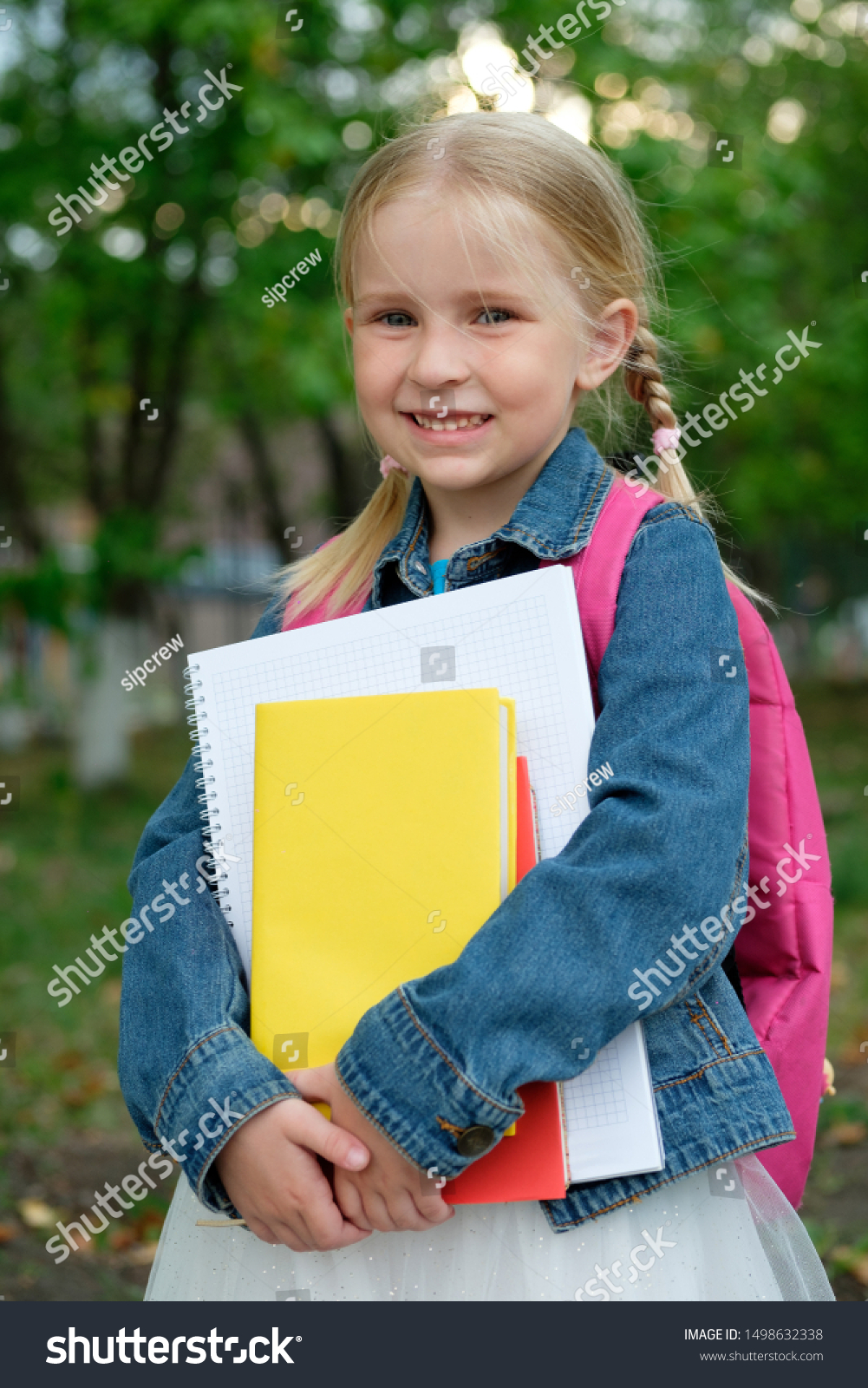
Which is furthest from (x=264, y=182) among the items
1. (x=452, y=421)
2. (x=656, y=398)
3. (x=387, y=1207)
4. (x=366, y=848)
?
(x=387, y=1207)

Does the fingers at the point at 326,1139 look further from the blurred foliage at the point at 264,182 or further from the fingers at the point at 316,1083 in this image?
the blurred foliage at the point at 264,182

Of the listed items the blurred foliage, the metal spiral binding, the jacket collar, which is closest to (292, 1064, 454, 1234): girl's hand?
the metal spiral binding

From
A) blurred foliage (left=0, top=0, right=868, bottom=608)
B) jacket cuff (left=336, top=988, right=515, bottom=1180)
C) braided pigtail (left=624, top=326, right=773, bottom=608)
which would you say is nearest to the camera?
jacket cuff (left=336, top=988, right=515, bottom=1180)

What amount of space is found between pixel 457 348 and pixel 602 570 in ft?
1.01

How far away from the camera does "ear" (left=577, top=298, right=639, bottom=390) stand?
1576 mm

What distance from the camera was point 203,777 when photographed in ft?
4.98

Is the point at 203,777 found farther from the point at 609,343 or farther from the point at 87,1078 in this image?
the point at 87,1078

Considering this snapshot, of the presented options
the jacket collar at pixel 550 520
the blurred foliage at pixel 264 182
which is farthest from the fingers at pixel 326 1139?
the blurred foliage at pixel 264 182

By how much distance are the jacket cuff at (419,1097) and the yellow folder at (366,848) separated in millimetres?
77

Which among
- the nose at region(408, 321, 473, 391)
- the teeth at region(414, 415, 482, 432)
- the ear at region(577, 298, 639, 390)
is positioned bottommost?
the teeth at region(414, 415, 482, 432)

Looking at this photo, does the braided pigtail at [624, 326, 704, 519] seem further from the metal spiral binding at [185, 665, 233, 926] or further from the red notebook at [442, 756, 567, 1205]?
the red notebook at [442, 756, 567, 1205]

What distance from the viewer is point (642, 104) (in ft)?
21.9

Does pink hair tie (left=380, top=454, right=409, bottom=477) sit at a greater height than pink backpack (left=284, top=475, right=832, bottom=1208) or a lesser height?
greater
